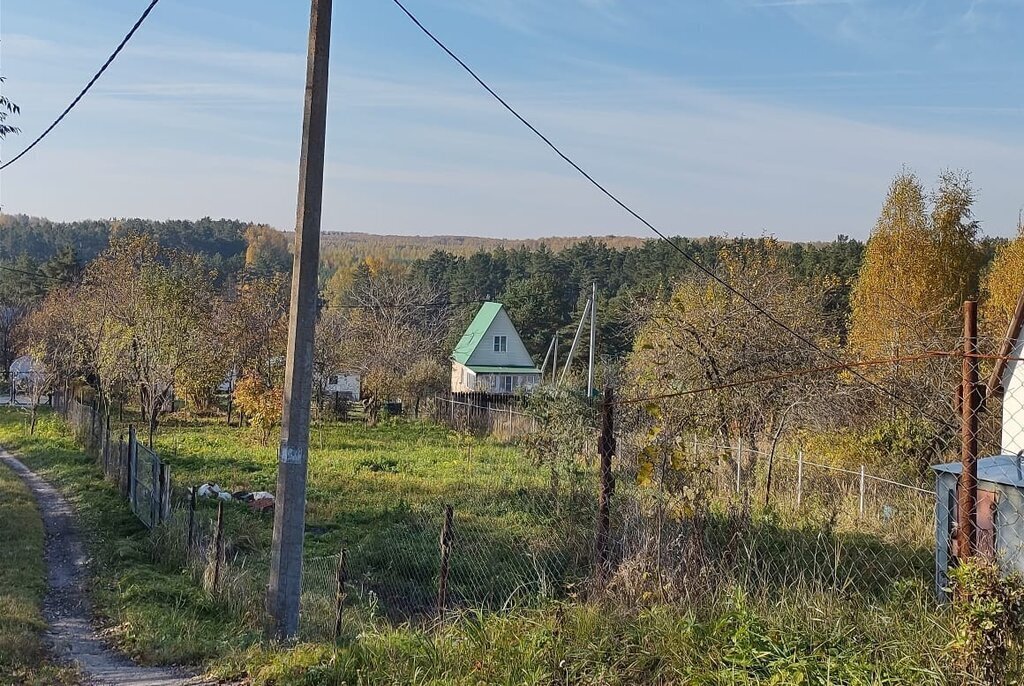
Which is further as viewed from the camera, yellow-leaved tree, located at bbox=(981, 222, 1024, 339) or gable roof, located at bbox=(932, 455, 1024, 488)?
yellow-leaved tree, located at bbox=(981, 222, 1024, 339)

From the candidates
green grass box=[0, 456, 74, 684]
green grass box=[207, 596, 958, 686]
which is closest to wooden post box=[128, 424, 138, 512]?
green grass box=[0, 456, 74, 684]

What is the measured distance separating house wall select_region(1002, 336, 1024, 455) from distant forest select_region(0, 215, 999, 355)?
19.3 metres

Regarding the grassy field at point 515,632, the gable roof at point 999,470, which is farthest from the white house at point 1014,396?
the grassy field at point 515,632

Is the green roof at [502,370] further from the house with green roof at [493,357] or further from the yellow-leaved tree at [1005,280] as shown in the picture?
the yellow-leaved tree at [1005,280]

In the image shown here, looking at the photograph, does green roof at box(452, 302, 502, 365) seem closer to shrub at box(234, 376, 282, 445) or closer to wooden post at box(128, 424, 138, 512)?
shrub at box(234, 376, 282, 445)

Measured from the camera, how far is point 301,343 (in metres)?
6.22

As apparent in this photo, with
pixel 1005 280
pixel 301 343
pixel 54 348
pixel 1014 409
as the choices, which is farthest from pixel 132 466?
pixel 1005 280

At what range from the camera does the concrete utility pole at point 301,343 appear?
6.18 metres

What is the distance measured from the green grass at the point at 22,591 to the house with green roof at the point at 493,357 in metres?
29.8

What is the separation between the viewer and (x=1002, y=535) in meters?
6.61

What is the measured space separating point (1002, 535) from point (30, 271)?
203 ft

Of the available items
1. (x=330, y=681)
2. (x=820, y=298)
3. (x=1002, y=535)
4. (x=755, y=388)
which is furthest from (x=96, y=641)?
(x=820, y=298)

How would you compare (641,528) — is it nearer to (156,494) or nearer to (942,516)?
(942,516)

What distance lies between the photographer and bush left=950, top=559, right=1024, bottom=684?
3518mm
